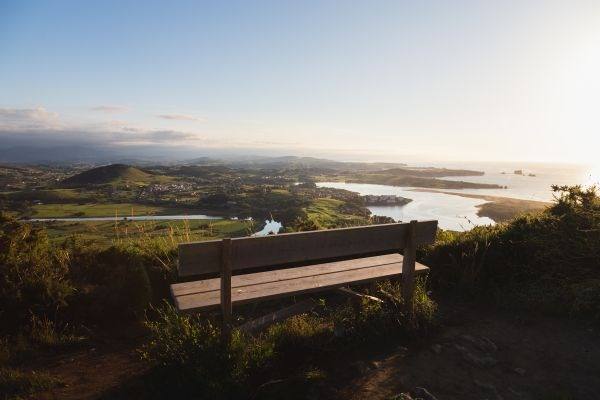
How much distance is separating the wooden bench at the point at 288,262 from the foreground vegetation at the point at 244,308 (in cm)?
30

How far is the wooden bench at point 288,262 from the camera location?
3.30 meters

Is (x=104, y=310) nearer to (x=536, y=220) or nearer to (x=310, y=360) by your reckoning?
(x=310, y=360)

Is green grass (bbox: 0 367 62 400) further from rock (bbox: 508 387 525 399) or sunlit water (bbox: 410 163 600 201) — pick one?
sunlit water (bbox: 410 163 600 201)

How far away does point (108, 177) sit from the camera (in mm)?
84125

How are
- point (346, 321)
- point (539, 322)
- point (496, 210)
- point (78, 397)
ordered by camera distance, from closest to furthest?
point (78, 397), point (346, 321), point (539, 322), point (496, 210)

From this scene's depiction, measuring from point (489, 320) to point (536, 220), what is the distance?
7.80ft

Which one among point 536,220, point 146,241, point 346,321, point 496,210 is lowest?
point 496,210

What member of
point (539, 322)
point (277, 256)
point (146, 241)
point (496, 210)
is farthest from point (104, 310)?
point (496, 210)

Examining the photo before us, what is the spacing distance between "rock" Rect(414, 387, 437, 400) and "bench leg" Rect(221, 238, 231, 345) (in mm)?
1694

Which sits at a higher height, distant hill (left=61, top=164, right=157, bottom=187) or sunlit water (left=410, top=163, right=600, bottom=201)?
sunlit water (left=410, top=163, right=600, bottom=201)

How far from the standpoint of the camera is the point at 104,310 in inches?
197

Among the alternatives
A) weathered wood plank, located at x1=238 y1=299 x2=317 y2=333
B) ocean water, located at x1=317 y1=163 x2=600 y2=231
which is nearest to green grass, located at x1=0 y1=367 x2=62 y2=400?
weathered wood plank, located at x1=238 y1=299 x2=317 y2=333

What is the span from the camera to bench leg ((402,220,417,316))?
4.35 meters

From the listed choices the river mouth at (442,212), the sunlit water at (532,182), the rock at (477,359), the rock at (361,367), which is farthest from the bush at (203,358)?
the river mouth at (442,212)
